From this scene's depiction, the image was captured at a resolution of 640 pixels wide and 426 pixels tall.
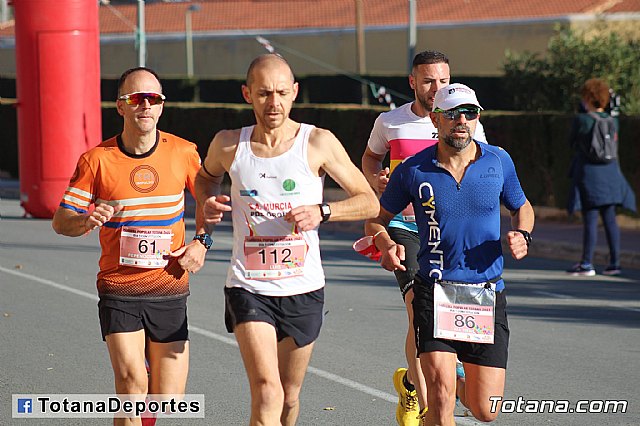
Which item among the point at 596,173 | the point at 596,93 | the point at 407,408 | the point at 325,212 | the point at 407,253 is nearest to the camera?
the point at 325,212

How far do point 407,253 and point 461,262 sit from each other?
123 centimetres

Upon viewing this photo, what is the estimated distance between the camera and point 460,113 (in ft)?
20.1

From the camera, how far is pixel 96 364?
938 cm

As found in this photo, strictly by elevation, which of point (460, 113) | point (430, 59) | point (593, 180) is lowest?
point (593, 180)

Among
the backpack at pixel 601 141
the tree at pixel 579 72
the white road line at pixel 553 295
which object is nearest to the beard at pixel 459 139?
the white road line at pixel 553 295

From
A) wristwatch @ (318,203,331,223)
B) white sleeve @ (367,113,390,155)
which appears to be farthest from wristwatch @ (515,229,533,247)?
white sleeve @ (367,113,390,155)

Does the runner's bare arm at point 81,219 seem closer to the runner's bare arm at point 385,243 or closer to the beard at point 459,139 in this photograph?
the runner's bare arm at point 385,243

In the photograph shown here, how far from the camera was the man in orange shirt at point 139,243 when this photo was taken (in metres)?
6.37

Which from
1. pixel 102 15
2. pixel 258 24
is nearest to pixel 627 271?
pixel 258 24

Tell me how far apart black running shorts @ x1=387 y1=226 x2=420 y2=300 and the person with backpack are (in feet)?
24.2

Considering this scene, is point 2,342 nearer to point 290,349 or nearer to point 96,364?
point 96,364

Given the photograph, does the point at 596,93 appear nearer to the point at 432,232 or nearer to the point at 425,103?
the point at 425,103

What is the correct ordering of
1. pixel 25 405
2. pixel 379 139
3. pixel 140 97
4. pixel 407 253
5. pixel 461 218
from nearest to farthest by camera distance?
pixel 461 218
pixel 140 97
pixel 407 253
pixel 379 139
pixel 25 405

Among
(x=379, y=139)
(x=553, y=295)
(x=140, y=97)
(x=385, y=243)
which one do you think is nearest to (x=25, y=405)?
(x=140, y=97)
